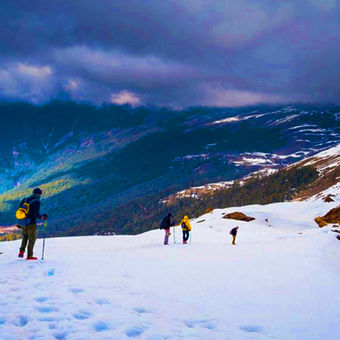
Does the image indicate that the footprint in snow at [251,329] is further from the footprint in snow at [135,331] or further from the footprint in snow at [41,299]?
the footprint in snow at [41,299]

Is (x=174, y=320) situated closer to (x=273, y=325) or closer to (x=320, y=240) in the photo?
(x=273, y=325)

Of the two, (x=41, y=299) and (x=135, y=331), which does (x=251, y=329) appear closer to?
(x=135, y=331)

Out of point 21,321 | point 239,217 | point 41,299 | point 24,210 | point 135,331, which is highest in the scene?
point 239,217

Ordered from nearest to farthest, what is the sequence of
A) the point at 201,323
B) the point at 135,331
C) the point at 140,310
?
1. the point at 135,331
2. the point at 201,323
3. the point at 140,310

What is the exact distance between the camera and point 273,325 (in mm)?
8508

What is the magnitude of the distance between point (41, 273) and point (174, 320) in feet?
21.7

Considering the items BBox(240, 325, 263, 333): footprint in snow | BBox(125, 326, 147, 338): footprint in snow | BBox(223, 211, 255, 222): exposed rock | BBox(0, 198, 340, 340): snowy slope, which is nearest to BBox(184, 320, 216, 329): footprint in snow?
BBox(0, 198, 340, 340): snowy slope

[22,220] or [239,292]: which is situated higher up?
[22,220]

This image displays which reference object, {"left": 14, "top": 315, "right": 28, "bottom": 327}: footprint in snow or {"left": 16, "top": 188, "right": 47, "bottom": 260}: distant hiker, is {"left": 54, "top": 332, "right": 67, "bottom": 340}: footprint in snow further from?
{"left": 16, "top": 188, "right": 47, "bottom": 260}: distant hiker

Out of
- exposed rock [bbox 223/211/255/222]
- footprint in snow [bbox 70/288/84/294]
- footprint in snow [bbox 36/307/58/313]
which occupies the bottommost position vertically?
footprint in snow [bbox 36/307/58/313]

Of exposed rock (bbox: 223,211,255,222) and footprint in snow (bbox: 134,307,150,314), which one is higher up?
exposed rock (bbox: 223,211,255,222)

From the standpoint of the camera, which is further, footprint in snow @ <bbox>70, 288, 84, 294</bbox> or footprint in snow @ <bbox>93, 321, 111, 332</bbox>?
footprint in snow @ <bbox>70, 288, 84, 294</bbox>

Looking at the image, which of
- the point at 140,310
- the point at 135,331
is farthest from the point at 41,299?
the point at 135,331

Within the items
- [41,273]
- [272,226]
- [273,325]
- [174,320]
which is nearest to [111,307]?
[174,320]
